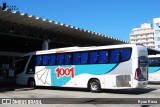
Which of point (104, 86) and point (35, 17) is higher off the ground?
point (35, 17)

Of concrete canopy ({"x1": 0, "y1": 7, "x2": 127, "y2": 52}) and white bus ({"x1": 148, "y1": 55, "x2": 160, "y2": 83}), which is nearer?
concrete canopy ({"x1": 0, "y1": 7, "x2": 127, "y2": 52})

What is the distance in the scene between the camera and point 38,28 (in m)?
30.5

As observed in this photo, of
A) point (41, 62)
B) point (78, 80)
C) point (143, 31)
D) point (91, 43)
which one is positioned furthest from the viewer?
point (143, 31)

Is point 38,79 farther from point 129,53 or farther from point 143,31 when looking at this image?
point 143,31

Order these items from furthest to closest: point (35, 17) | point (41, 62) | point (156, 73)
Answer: point (156, 73) → point (35, 17) → point (41, 62)

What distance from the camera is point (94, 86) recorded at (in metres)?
19.5

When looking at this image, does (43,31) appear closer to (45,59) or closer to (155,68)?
(45,59)

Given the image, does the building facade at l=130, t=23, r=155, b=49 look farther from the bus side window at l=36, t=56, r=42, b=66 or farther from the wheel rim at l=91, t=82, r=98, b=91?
the wheel rim at l=91, t=82, r=98, b=91

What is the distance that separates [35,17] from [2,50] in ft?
74.4

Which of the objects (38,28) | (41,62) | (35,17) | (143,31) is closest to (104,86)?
(41,62)

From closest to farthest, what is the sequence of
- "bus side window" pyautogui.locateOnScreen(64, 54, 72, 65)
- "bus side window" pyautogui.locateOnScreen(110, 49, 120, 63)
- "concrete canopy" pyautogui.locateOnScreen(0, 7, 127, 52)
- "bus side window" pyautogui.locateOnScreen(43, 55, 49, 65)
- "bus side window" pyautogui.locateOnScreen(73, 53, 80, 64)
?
1. "bus side window" pyautogui.locateOnScreen(110, 49, 120, 63)
2. "bus side window" pyautogui.locateOnScreen(73, 53, 80, 64)
3. "bus side window" pyautogui.locateOnScreen(64, 54, 72, 65)
4. "bus side window" pyautogui.locateOnScreen(43, 55, 49, 65)
5. "concrete canopy" pyautogui.locateOnScreen(0, 7, 127, 52)

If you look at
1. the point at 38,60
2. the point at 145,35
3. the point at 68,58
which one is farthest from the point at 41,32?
the point at 145,35

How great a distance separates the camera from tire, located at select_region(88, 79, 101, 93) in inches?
759

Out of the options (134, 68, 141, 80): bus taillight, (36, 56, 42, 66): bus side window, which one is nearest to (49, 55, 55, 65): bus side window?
(36, 56, 42, 66): bus side window
